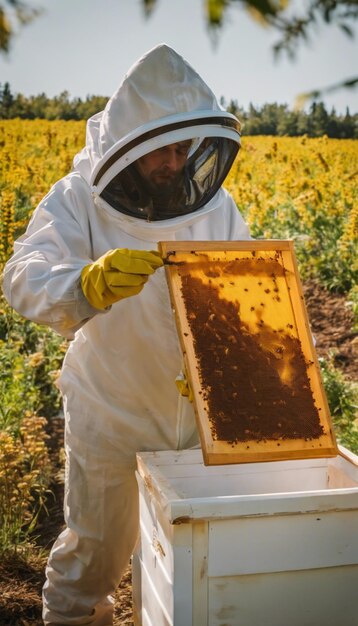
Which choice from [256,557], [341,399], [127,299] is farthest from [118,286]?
[341,399]

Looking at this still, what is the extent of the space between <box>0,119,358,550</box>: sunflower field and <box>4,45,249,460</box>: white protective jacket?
720 mm

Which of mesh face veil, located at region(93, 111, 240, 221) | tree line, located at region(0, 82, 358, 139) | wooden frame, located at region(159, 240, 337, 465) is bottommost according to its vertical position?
wooden frame, located at region(159, 240, 337, 465)

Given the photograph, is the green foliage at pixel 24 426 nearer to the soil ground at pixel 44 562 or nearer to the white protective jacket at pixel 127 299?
the soil ground at pixel 44 562

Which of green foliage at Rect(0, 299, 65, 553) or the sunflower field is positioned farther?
the sunflower field

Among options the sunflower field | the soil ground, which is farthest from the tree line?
the soil ground

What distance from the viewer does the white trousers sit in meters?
2.90

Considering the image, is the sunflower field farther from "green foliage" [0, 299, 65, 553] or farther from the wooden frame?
the wooden frame

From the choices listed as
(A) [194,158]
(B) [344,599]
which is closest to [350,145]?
(A) [194,158]

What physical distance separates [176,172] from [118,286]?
0.63m

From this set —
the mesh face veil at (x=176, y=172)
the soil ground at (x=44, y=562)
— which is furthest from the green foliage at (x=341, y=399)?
the mesh face veil at (x=176, y=172)

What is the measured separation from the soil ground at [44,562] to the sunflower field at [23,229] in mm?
95

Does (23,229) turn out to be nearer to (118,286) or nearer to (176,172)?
(176,172)

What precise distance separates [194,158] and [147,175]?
191 mm

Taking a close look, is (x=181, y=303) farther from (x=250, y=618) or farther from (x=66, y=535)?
(x=66, y=535)
